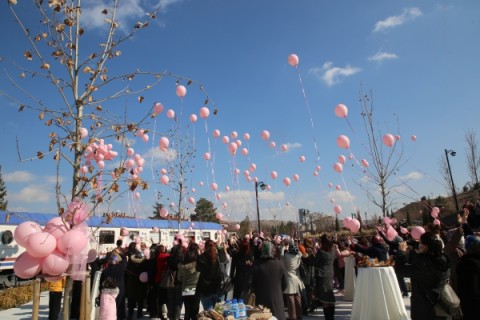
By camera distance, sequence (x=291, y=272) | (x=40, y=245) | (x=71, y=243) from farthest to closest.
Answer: (x=291, y=272), (x=71, y=243), (x=40, y=245)

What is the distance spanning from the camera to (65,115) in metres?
3.62

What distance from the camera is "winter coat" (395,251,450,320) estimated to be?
159 inches

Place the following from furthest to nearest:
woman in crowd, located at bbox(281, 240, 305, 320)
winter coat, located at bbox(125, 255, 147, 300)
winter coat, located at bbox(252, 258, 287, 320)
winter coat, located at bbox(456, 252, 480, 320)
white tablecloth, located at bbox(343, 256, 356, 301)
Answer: white tablecloth, located at bbox(343, 256, 356, 301) < winter coat, located at bbox(125, 255, 147, 300) < woman in crowd, located at bbox(281, 240, 305, 320) < winter coat, located at bbox(252, 258, 287, 320) < winter coat, located at bbox(456, 252, 480, 320)

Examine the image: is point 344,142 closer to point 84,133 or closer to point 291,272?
point 291,272

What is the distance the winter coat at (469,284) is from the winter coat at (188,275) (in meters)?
4.21

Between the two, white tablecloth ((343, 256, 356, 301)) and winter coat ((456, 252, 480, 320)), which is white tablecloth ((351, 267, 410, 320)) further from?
white tablecloth ((343, 256, 356, 301))

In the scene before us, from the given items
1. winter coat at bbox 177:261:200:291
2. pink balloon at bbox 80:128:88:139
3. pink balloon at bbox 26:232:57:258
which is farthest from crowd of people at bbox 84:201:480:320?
pink balloon at bbox 26:232:57:258

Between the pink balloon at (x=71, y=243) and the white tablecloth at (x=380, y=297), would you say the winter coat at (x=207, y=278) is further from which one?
the pink balloon at (x=71, y=243)

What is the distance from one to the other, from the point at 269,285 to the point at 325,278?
1.55 m

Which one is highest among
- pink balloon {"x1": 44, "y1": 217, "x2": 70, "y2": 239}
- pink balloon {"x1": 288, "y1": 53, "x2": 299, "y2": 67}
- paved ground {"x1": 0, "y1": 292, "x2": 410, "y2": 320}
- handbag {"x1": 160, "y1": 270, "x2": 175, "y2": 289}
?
pink balloon {"x1": 288, "y1": 53, "x2": 299, "y2": 67}

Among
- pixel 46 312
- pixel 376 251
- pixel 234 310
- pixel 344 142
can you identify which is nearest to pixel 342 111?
pixel 344 142

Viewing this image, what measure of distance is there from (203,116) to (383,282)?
5693mm

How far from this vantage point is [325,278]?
6270mm

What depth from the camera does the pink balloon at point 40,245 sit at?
2.78 m
